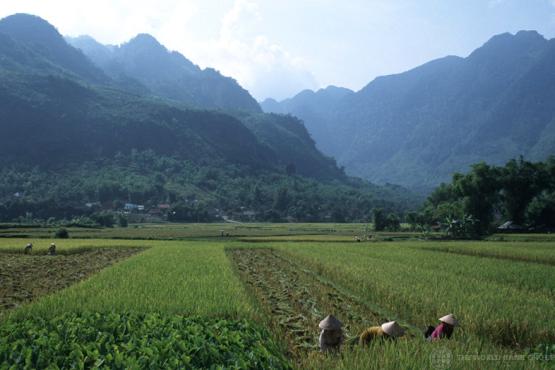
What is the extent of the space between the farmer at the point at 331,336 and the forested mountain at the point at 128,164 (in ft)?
316

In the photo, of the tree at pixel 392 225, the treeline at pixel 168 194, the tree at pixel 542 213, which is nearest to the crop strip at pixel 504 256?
the tree at pixel 542 213

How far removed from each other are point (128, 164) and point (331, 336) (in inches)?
5974

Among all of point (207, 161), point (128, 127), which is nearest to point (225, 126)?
point (207, 161)

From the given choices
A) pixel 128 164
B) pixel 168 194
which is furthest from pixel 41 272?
pixel 128 164

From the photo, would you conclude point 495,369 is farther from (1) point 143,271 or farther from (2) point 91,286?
(1) point 143,271

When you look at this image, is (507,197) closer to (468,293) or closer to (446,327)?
(468,293)

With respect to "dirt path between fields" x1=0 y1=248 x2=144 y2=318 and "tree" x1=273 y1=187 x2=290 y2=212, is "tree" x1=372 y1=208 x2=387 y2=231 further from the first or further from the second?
A: "tree" x1=273 y1=187 x2=290 y2=212

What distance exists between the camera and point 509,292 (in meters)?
13.9

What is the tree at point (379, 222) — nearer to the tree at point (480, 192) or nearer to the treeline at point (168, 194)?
the tree at point (480, 192)

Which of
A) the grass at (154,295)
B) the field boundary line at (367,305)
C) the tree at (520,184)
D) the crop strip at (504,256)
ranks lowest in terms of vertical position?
the field boundary line at (367,305)

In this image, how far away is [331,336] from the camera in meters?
8.55

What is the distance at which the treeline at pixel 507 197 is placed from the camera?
210 ft

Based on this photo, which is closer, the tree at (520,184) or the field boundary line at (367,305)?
the field boundary line at (367,305)

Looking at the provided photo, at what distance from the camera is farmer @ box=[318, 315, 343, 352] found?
27.5ft
